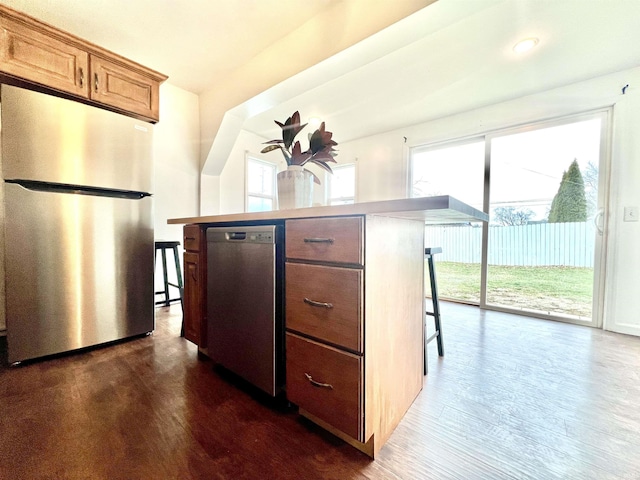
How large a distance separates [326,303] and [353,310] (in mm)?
116

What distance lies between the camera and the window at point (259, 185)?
4191mm

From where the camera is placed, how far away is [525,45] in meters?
2.09

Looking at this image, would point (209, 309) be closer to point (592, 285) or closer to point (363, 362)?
point (363, 362)

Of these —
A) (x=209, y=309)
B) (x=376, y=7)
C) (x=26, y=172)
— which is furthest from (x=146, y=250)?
(x=376, y=7)

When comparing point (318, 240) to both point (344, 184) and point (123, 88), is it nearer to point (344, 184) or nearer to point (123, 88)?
point (123, 88)

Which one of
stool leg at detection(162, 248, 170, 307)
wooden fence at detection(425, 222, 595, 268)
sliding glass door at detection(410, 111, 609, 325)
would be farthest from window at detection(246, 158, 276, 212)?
wooden fence at detection(425, 222, 595, 268)

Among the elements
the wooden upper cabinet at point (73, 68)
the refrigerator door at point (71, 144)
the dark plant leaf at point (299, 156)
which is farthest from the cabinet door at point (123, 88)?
the dark plant leaf at point (299, 156)

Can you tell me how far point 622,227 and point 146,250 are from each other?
4.23 metres

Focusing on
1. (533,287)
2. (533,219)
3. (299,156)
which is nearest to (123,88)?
(299,156)

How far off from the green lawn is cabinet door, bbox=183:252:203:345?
126 inches

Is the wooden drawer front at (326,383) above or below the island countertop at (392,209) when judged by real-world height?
below

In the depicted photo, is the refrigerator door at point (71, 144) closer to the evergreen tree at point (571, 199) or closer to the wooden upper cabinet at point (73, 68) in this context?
the wooden upper cabinet at point (73, 68)

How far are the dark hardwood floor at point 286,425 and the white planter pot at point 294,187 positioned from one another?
3.37 feet

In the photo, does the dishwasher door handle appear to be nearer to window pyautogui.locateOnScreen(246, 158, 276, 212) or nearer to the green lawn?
window pyautogui.locateOnScreen(246, 158, 276, 212)
